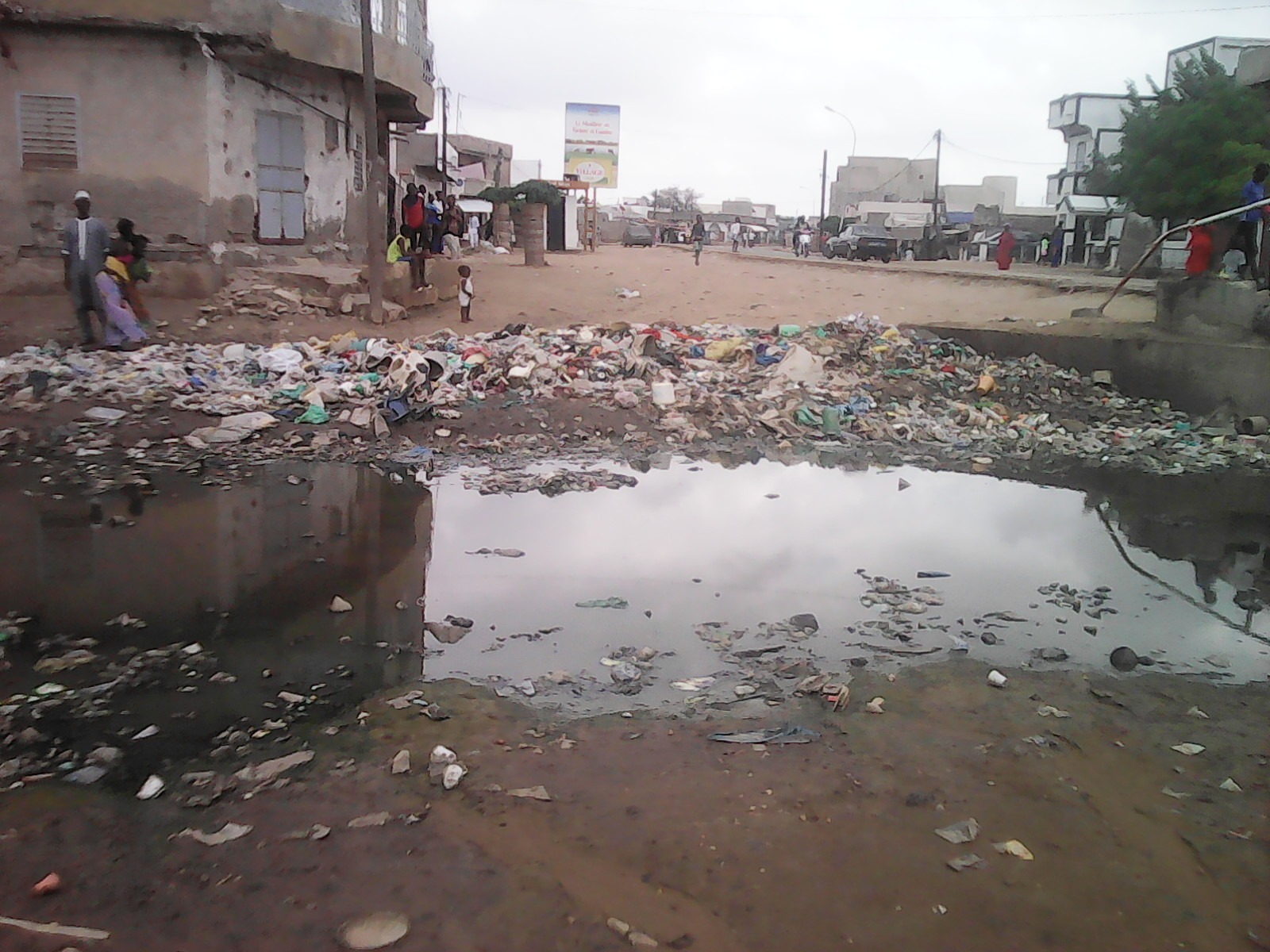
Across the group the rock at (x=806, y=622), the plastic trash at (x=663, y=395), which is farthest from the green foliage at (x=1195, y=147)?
the rock at (x=806, y=622)

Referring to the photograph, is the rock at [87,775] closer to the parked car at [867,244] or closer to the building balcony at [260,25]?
the building balcony at [260,25]

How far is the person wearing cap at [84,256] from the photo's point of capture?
884 centimetres

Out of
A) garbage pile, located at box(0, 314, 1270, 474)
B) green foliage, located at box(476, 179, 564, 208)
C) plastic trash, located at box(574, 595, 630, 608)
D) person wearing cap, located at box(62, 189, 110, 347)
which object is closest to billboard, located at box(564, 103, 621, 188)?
green foliage, located at box(476, 179, 564, 208)

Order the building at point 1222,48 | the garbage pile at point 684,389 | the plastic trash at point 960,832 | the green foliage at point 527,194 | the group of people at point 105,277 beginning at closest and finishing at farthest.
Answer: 1. the plastic trash at point 960,832
2. the garbage pile at point 684,389
3. the group of people at point 105,277
4. the green foliage at point 527,194
5. the building at point 1222,48

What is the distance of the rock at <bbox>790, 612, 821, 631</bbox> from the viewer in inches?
165

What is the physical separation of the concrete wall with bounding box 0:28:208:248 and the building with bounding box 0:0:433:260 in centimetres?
1

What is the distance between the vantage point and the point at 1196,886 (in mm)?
2453

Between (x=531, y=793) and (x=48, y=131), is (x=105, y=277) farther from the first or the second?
(x=531, y=793)

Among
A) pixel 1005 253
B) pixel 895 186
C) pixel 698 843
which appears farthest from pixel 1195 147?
pixel 895 186

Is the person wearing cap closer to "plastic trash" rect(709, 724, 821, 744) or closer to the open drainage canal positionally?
the open drainage canal

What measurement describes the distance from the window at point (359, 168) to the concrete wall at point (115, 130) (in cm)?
249


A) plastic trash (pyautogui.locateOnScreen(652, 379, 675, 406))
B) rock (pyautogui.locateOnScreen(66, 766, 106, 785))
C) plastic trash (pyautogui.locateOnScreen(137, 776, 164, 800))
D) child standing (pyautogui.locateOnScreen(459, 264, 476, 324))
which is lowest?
rock (pyautogui.locateOnScreen(66, 766, 106, 785))

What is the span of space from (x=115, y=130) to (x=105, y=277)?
2697mm

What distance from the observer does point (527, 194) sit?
24.0 m
